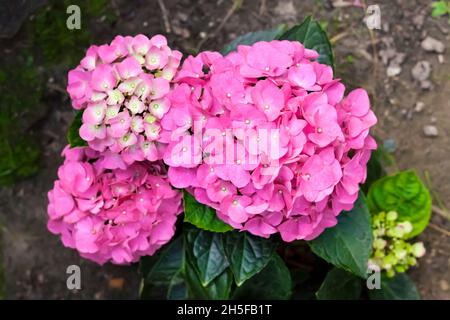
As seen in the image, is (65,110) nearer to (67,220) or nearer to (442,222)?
(67,220)

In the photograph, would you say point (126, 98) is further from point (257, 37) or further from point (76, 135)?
point (257, 37)

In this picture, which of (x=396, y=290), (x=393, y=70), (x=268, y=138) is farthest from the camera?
(x=393, y=70)

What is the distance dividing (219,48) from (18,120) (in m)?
0.76

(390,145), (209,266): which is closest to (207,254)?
(209,266)

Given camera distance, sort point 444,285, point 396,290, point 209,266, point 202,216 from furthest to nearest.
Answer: point 444,285 → point 396,290 → point 209,266 → point 202,216

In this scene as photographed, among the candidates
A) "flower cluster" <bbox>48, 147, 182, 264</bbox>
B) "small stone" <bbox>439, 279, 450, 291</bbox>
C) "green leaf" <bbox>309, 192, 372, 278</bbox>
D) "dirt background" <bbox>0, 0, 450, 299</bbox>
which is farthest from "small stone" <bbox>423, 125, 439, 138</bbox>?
"flower cluster" <bbox>48, 147, 182, 264</bbox>

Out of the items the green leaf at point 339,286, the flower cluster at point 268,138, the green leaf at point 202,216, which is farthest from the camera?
the green leaf at point 339,286

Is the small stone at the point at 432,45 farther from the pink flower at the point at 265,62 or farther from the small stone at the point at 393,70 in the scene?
the pink flower at the point at 265,62

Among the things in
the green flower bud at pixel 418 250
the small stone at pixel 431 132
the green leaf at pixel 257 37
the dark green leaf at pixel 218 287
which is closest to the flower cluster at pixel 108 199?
the dark green leaf at pixel 218 287

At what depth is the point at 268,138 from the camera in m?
1.31

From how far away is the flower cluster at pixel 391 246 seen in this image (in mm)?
1789

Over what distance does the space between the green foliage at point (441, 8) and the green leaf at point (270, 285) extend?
106 centimetres

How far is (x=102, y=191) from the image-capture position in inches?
59.9
